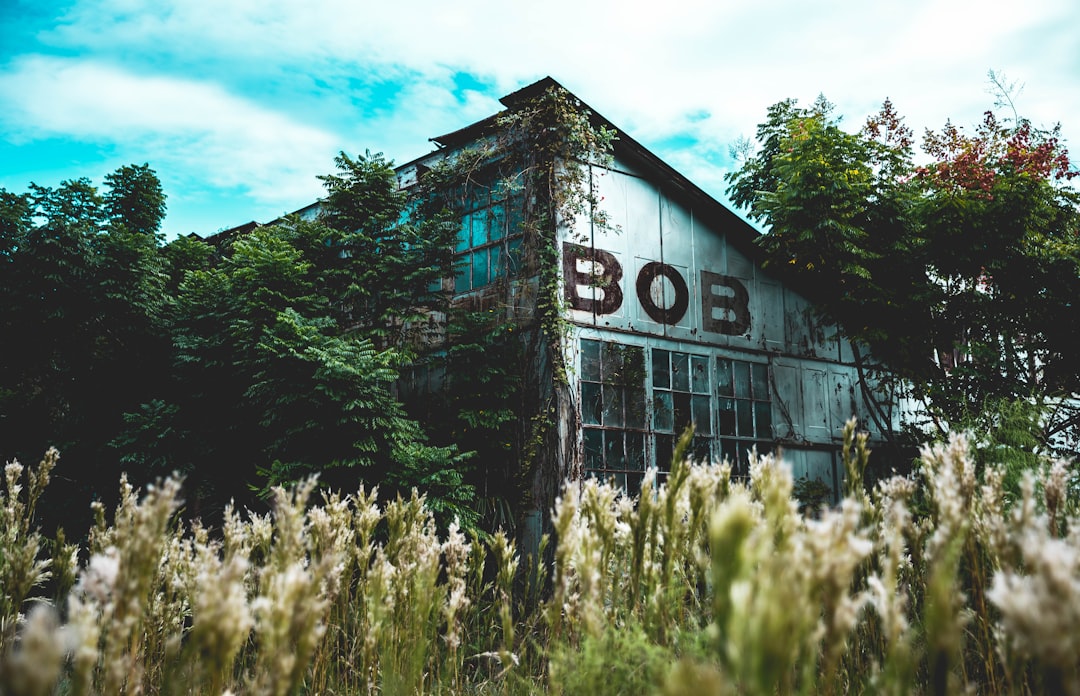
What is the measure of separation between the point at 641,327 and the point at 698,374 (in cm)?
105

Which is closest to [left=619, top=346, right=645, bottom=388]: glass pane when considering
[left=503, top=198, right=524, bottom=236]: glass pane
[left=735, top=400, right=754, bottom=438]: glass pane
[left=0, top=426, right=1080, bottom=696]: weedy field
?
[left=735, top=400, right=754, bottom=438]: glass pane

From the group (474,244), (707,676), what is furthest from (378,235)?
(707,676)

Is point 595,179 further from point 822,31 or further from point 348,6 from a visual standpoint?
point 348,6

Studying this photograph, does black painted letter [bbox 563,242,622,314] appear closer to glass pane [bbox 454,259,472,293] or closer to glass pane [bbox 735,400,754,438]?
glass pane [bbox 454,259,472,293]

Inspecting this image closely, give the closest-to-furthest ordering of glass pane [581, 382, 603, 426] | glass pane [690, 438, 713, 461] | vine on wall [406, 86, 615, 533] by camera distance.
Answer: vine on wall [406, 86, 615, 533]
glass pane [581, 382, 603, 426]
glass pane [690, 438, 713, 461]

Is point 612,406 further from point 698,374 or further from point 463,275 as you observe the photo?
point 463,275

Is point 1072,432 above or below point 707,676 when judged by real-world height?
above

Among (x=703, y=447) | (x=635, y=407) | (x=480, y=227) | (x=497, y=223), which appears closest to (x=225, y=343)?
(x=480, y=227)

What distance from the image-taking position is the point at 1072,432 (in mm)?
8992

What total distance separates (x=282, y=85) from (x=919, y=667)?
1243cm

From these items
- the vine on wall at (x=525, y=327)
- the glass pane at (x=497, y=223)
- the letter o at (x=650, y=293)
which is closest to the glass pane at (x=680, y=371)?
the letter o at (x=650, y=293)

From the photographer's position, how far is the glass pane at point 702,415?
359 inches

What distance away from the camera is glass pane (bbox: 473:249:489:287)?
9375 mm

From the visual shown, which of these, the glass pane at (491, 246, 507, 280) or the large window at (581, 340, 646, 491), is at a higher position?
the glass pane at (491, 246, 507, 280)
